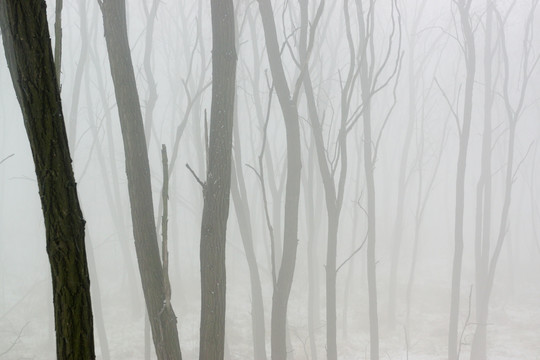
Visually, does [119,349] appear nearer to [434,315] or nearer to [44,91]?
[434,315]

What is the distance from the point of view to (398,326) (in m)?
11.7

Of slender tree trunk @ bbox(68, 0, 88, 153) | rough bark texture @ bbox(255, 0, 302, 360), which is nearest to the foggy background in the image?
slender tree trunk @ bbox(68, 0, 88, 153)

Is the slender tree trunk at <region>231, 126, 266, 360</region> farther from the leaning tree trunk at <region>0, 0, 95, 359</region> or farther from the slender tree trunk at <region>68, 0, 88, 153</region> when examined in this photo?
the leaning tree trunk at <region>0, 0, 95, 359</region>


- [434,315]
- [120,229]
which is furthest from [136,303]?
[434,315]

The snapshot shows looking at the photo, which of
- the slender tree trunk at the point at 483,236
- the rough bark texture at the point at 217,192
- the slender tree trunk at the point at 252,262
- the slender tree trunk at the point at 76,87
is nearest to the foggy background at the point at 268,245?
the slender tree trunk at the point at 76,87

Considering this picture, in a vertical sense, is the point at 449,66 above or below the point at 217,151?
above

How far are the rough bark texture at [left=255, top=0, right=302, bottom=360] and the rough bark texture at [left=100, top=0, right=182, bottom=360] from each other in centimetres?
158

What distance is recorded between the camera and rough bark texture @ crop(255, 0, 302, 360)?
171 inches

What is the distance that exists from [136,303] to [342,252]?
9.66 meters

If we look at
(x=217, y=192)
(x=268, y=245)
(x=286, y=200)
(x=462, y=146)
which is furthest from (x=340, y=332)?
(x=217, y=192)

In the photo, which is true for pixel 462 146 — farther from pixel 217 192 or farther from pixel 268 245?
pixel 268 245

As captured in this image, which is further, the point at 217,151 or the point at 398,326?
the point at 398,326

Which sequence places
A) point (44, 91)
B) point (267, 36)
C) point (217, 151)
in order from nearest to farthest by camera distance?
point (44, 91)
point (217, 151)
point (267, 36)

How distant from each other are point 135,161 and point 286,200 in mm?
1899
